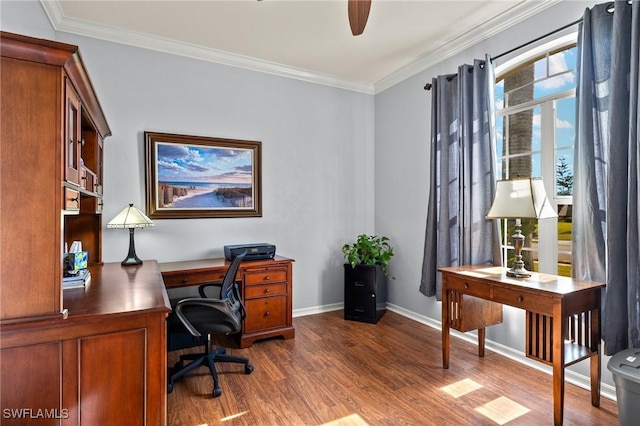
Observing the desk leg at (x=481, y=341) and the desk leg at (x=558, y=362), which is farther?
the desk leg at (x=481, y=341)

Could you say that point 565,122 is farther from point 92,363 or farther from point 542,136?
point 92,363

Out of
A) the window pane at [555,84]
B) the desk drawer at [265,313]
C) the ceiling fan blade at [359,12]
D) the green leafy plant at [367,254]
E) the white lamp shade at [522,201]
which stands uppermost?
the ceiling fan blade at [359,12]

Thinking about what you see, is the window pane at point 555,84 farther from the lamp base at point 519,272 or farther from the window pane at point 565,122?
the lamp base at point 519,272

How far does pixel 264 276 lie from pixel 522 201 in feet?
7.12

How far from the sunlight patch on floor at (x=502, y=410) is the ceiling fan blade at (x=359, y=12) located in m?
2.38

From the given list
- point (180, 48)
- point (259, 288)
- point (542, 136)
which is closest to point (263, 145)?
point (180, 48)

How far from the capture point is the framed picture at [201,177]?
322cm

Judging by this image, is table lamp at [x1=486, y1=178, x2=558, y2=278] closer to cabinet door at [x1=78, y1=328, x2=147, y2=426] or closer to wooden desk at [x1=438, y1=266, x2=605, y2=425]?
wooden desk at [x1=438, y1=266, x2=605, y2=425]

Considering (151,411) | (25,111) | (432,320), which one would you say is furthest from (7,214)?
(432,320)

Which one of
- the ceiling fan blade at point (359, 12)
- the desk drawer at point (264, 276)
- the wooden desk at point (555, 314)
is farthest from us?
the desk drawer at point (264, 276)

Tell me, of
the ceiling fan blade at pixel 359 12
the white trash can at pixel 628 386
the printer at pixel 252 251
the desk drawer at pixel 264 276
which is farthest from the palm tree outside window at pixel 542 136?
the printer at pixel 252 251

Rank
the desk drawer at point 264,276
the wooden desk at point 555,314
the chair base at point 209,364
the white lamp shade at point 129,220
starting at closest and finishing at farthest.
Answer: the wooden desk at point 555,314 < the chair base at point 209,364 < the white lamp shade at point 129,220 < the desk drawer at point 264,276

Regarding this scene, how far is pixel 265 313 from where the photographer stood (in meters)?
3.21

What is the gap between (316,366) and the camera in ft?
8.88
